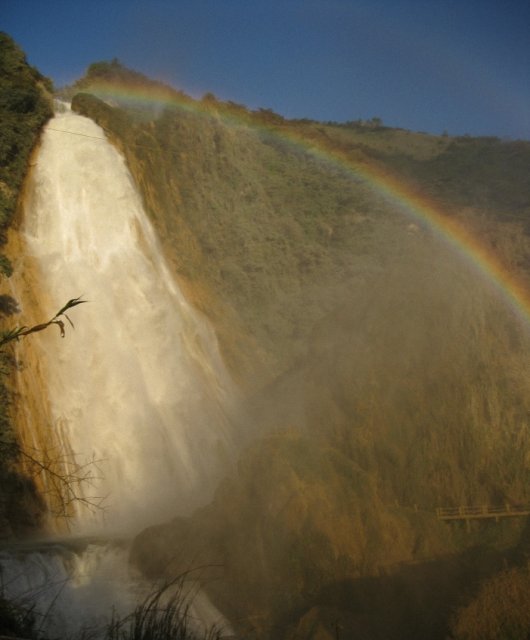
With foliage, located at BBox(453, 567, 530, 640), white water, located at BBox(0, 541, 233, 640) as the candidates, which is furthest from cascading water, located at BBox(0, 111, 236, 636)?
foliage, located at BBox(453, 567, 530, 640)

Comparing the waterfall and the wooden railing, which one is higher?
the waterfall

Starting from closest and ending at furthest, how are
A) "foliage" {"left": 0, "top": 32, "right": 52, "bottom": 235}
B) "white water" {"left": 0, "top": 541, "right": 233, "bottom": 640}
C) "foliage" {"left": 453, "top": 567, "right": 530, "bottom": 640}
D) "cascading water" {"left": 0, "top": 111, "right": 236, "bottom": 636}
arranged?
"foliage" {"left": 453, "top": 567, "right": 530, "bottom": 640} → "white water" {"left": 0, "top": 541, "right": 233, "bottom": 640} → "cascading water" {"left": 0, "top": 111, "right": 236, "bottom": 636} → "foliage" {"left": 0, "top": 32, "right": 52, "bottom": 235}

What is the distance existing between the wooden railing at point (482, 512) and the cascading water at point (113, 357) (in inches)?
251

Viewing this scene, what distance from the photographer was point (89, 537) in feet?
43.7

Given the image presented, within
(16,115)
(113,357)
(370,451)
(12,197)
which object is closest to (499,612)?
(370,451)

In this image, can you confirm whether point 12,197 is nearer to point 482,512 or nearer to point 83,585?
point 83,585

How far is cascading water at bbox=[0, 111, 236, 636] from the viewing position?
15992 millimetres

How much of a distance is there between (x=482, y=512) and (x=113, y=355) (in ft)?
37.0

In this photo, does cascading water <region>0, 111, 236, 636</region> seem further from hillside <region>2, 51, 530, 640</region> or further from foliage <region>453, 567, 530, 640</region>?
foliage <region>453, 567, 530, 640</region>

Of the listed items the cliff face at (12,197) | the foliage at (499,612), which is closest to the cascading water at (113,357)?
the cliff face at (12,197)

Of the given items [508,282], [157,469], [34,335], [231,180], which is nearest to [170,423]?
[157,469]

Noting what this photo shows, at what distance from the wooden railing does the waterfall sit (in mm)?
6398

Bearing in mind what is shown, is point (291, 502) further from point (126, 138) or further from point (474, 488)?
point (126, 138)

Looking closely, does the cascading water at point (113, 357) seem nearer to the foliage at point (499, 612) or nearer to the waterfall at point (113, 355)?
Answer: the waterfall at point (113, 355)
